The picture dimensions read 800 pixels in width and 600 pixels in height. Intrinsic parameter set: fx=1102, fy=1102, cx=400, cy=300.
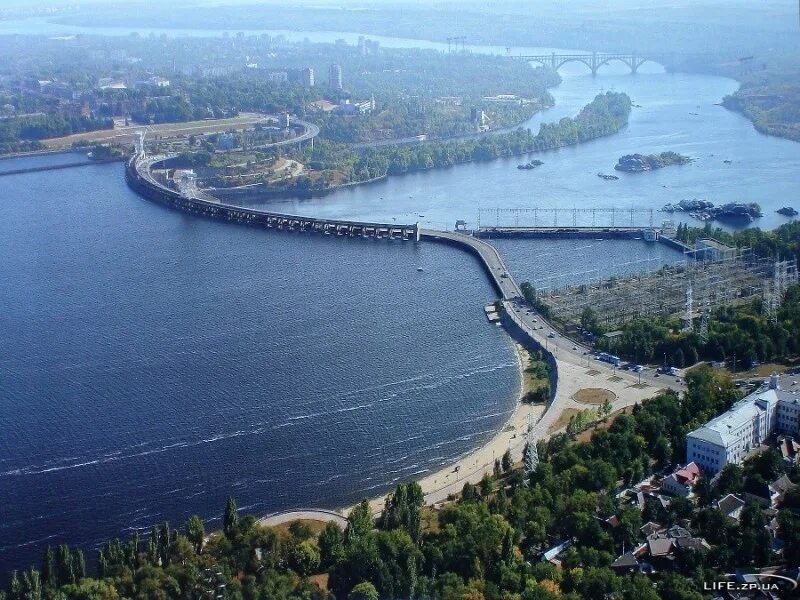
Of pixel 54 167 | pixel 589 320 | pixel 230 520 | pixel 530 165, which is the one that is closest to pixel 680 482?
pixel 230 520

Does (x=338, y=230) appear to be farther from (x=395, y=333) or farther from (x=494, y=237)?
(x=395, y=333)

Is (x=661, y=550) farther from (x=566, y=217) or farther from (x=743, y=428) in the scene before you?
(x=566, y=217)

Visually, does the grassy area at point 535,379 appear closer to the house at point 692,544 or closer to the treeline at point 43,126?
the house at point 692,544

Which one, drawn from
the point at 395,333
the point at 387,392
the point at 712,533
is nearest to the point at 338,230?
the point at 395,333

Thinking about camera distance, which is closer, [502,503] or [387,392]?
[502,503]

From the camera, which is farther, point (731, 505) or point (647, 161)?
point (647, 161)

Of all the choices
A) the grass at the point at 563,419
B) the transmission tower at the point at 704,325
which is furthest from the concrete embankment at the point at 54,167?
the grass at the point at 563,419
